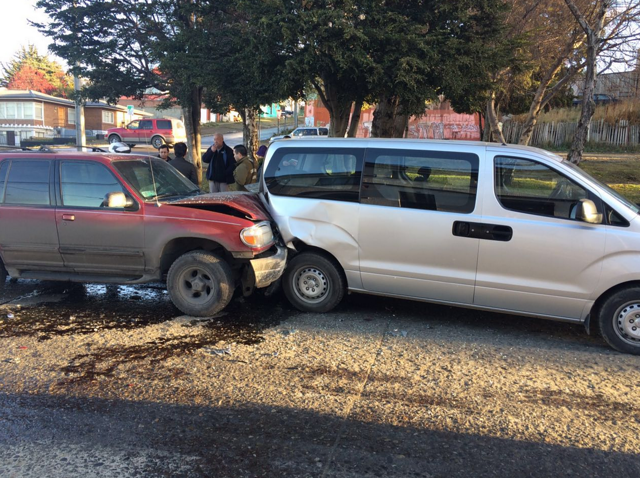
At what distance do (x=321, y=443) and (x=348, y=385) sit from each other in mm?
870

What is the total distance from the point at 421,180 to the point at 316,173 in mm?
1251

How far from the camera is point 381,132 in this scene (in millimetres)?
13883

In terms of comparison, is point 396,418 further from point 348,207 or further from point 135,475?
point 348,207

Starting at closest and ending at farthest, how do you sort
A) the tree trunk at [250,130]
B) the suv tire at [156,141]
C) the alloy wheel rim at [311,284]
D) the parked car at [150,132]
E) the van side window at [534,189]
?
the van side window at [534,189] < the alloy wheel rim at [311,284] < the tree trunk at [250,130] < the suv tire at [156,141] < the parked car at [150,132]

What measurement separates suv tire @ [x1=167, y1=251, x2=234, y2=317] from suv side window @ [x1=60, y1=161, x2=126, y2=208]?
3.90ft

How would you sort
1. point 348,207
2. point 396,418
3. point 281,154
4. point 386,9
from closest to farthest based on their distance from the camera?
1. point 396,418
2. point 348,207
3. point 281,154
4. point 386,9

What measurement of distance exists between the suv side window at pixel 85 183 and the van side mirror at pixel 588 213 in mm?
4917

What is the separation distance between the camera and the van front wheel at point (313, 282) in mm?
5812

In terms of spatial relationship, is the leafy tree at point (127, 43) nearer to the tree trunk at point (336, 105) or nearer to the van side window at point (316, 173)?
the tree trunk at point (336, 105)

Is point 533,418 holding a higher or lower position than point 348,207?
lower

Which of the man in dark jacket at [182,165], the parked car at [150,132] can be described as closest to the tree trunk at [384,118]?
the man in dark jacket at [182,165]

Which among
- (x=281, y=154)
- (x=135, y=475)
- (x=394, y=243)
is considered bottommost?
(x=135, y=475)

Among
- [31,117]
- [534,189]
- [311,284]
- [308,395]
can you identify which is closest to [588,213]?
[534,189]

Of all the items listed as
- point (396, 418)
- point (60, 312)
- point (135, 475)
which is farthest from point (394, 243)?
point (60, 312)
